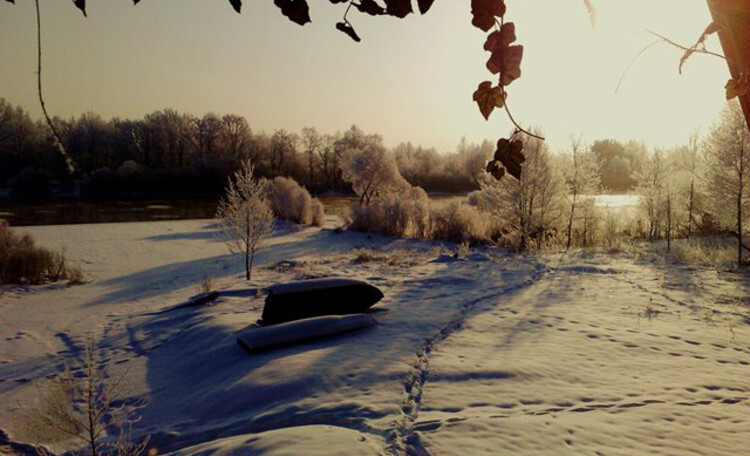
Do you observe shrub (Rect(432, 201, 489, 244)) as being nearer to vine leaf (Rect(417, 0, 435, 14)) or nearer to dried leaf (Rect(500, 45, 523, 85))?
vine leaf (Rect(417, 0, 435, 14))

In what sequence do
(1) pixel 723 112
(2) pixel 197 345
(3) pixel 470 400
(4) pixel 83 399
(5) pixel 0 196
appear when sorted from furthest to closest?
1. (5) pixel 0 196
2. (1) pixel 723 112
3. (2) pixel 197 345
4. (4) pixel 83 399
5. (3) pixel 470 400

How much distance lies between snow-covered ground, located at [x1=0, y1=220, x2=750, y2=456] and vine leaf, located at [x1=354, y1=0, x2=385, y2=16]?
3985 mm

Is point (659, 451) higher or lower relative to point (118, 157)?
lower

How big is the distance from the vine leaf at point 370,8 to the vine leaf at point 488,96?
0.36 metres

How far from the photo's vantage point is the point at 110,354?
916cm

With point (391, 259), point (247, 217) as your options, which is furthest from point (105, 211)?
point (391, 259)

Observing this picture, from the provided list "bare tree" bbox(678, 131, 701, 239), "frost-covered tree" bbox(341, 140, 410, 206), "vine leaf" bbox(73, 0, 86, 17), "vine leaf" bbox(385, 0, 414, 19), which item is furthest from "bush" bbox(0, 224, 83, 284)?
"bare tree" bbox(678, 131, 701, 239)

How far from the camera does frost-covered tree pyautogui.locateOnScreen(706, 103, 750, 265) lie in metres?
17.6

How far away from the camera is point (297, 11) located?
3.81 feet

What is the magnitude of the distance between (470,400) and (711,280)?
10.9m

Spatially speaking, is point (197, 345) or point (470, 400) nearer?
point (470, 400)

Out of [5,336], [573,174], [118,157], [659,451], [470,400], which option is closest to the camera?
[659,451]

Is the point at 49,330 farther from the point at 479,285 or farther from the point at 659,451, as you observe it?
the point at 659,451

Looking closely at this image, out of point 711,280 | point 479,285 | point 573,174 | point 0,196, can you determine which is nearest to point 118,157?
point 0,196
